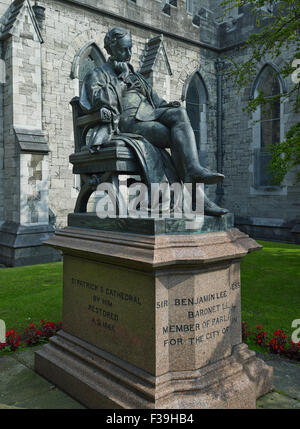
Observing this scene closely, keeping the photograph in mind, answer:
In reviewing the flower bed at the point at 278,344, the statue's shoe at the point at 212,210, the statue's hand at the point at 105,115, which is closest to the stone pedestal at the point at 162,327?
the statue's shoe at the point at 212,210

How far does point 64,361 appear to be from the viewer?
3.76 metres

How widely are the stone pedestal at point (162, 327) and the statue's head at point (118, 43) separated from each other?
A: 1.96m

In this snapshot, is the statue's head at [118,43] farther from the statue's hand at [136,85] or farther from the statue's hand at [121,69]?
the statue's hand at [136,85]

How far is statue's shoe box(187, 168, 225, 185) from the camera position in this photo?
3.53 metres

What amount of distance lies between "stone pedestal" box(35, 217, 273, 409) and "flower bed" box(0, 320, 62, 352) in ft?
3.83

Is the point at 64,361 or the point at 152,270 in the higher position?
the point at 152,270

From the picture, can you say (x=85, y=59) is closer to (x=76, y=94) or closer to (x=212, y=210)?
(x=76, y=94)

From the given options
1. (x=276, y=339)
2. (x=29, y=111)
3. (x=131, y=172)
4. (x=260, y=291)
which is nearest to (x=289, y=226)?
(x=260, y=291)

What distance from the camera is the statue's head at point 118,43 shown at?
4.18 meters

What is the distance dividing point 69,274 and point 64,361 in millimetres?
822

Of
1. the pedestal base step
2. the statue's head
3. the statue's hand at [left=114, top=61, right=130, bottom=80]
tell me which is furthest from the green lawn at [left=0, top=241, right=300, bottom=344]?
the statue's head

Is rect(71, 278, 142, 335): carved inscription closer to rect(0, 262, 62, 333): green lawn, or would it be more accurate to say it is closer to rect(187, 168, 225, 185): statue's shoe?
rect(187, 168, 225, 185): statue's shoe
